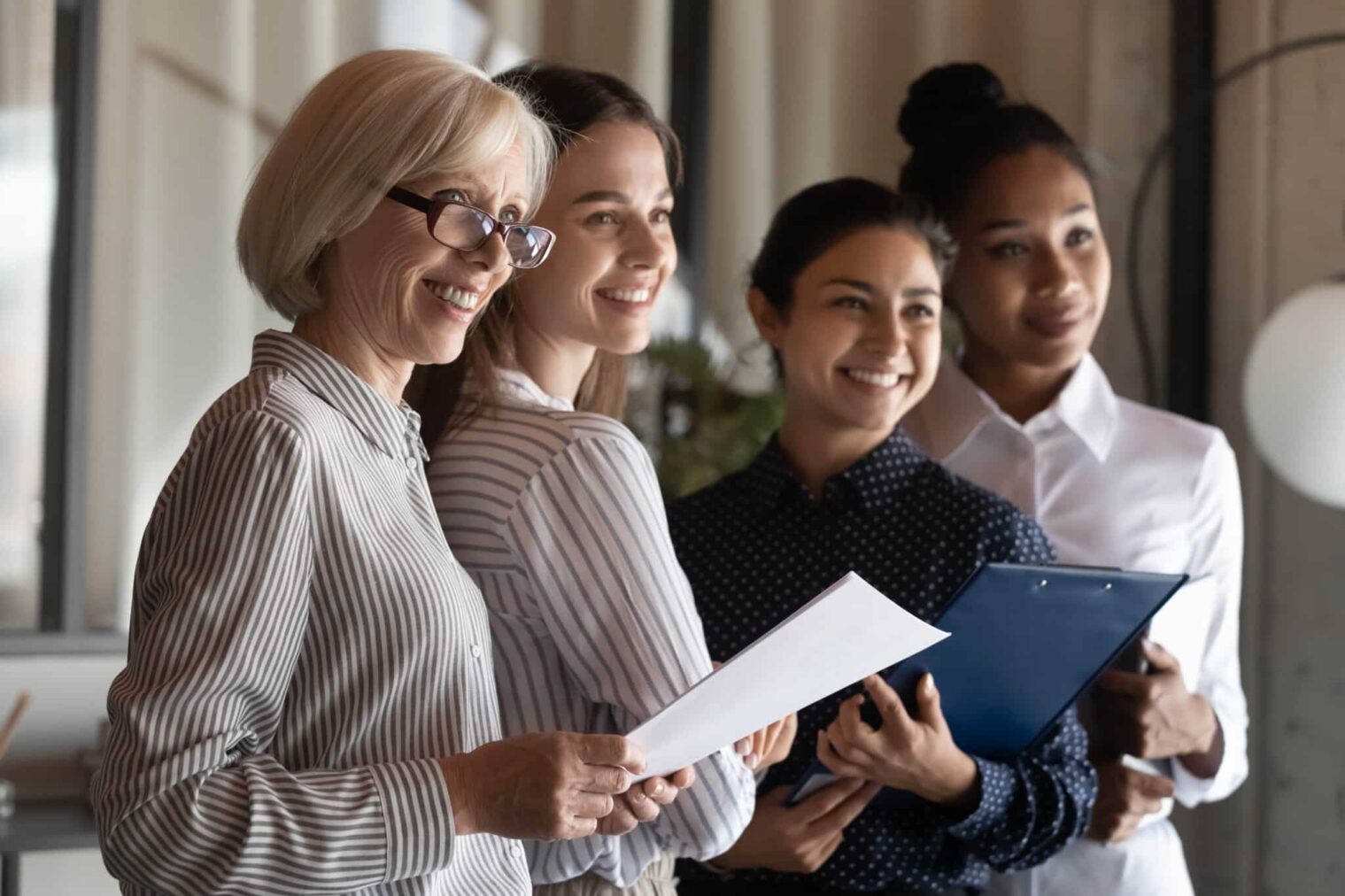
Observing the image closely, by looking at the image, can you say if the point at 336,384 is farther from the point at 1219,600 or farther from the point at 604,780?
the point at 1219,600

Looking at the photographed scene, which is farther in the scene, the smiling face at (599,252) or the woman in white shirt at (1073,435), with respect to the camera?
the woman in white shirt at (1073,435)

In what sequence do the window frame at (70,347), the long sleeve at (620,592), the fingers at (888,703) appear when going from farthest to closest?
1. the window frame at (70,347)
2. the fingers at (888,703)
3. the long sleeve at (620,592)

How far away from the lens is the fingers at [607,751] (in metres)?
1.06

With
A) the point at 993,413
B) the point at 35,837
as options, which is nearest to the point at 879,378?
the point at 993,413

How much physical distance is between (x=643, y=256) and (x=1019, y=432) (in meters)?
0.70

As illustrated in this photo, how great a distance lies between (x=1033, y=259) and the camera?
2002 mm

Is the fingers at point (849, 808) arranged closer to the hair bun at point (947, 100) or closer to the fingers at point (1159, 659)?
the fingers at point (1159, 659)

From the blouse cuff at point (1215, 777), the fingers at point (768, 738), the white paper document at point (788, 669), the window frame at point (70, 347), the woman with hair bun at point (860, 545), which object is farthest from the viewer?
the window frame at point (70, 347)

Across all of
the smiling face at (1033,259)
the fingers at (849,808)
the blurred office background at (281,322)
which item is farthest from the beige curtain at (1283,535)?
the fingers at (849,808)

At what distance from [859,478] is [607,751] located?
0.73 meters

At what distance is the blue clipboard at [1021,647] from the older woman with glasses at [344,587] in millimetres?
460

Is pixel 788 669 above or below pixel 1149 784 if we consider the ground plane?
Answer: above

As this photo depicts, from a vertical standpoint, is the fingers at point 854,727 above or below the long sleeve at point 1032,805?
above

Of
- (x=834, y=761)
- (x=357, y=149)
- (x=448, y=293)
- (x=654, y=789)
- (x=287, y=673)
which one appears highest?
(x=357, y=149)
